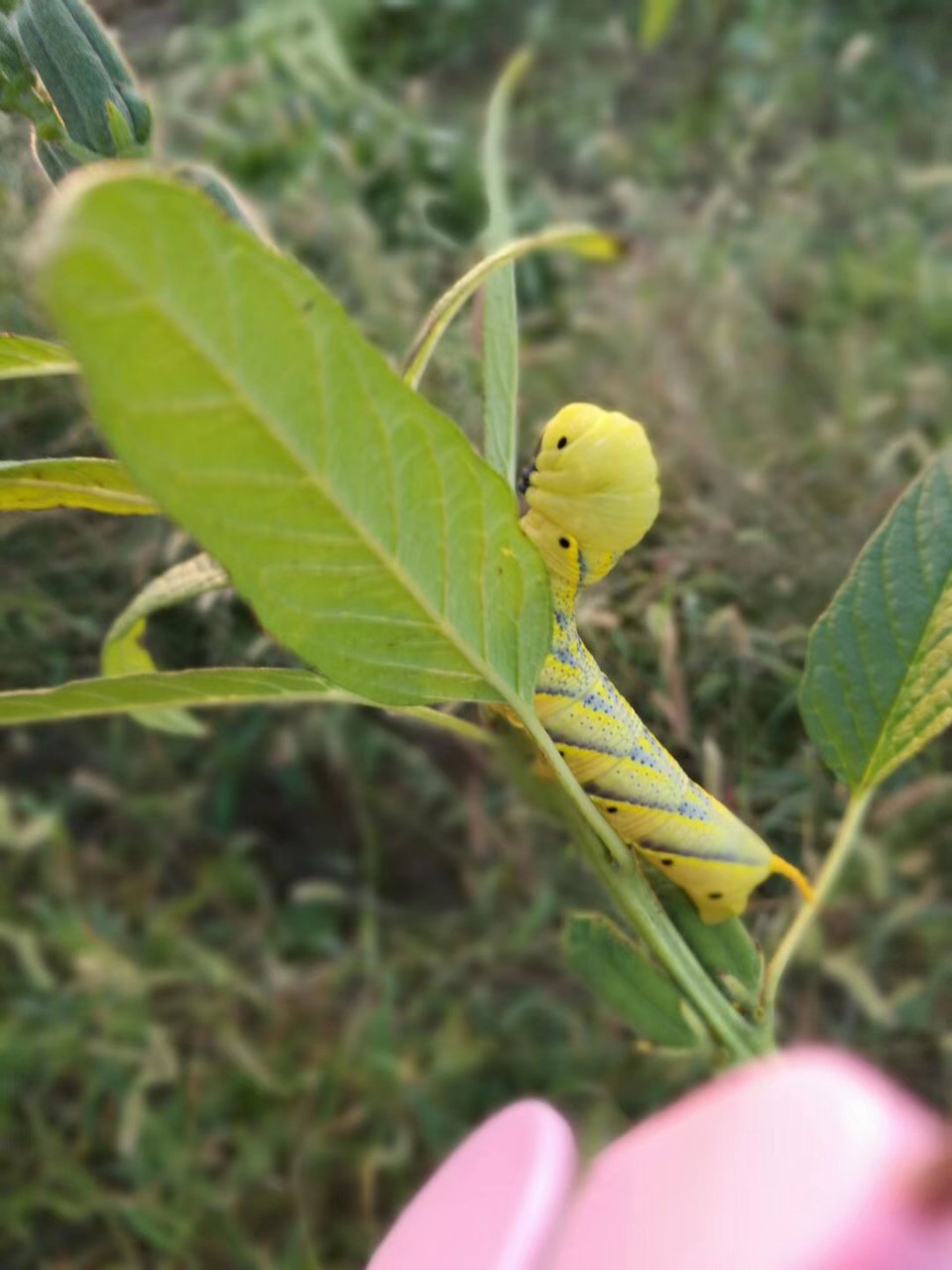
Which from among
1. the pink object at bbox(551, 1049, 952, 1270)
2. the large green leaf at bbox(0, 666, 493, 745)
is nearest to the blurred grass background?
the large green leaf at bbox(0, 666, 493, 745)

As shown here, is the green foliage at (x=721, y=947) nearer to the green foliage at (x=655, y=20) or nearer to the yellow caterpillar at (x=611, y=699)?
the yellow caterpillar at (x=611, y=699)

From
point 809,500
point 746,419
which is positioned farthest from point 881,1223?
point 746,419

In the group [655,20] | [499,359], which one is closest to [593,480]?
[499,359]

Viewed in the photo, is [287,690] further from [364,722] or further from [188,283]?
[364,722]

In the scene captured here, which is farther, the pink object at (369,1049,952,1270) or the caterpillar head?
the caterpillar head

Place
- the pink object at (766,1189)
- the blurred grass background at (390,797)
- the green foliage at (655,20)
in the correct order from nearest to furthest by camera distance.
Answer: the pink object at (766,1189) < the blurred grass background at (390,797) < the green foliage at (655,20)

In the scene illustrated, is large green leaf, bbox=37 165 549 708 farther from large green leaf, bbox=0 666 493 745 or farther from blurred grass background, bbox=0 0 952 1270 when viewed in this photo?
blurred grass background, bbox=0 0 952 1270

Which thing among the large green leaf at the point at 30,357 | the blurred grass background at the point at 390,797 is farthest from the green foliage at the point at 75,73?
the blurred grass background at the point at 390,797
